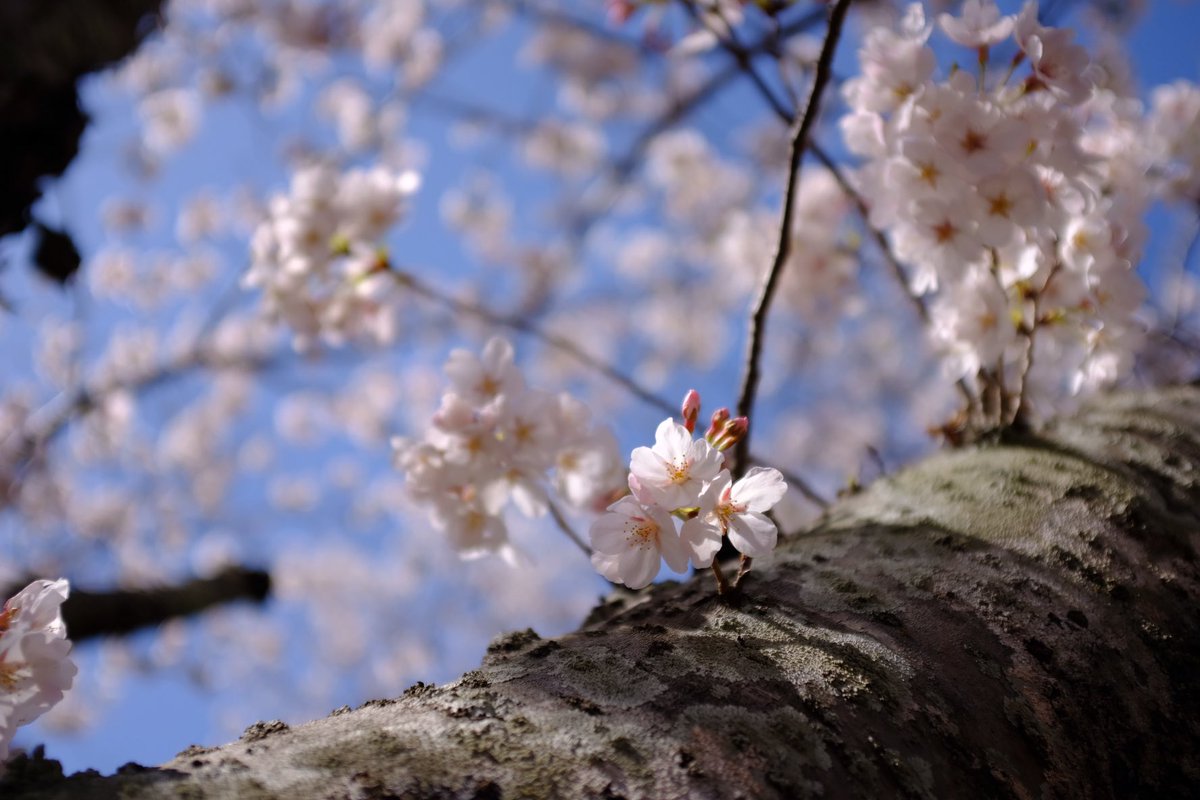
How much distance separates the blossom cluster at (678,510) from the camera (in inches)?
36.4

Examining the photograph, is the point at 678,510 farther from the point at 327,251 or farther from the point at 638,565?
the point at 327,251

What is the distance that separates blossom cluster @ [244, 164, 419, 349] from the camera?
81.4 inches

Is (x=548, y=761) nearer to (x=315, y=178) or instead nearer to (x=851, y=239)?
(x=315, y=178)

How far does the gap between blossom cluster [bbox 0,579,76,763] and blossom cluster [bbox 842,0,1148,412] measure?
1.35 m

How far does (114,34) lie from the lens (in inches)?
60.4

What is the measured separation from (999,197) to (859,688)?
0.90 m

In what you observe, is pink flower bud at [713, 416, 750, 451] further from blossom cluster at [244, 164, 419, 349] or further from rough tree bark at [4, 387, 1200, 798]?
blossom cluster at [244, 164, 419, 349]

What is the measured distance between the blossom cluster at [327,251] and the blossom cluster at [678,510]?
1365 millimetres

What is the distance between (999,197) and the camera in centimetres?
132

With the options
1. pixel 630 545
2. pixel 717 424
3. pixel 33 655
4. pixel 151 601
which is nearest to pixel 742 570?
pixel 630 545

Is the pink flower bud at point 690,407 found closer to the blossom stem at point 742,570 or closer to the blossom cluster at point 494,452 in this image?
the blossom stem at point 742,570

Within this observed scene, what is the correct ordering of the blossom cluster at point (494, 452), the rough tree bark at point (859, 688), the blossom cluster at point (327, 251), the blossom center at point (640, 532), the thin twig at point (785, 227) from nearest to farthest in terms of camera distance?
the rough tree bark at point (859, 688) → the blossom center at point (640, 532) → the thin twig at point (785, 227) → the blossom cluster at point (494, 452) → the blossom cluster at point (327, 251)

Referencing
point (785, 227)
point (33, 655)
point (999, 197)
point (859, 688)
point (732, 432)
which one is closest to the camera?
point (859, 688)

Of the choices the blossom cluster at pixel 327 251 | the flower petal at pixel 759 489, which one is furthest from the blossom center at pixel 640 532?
the blossom cluster at pixel 327 251
